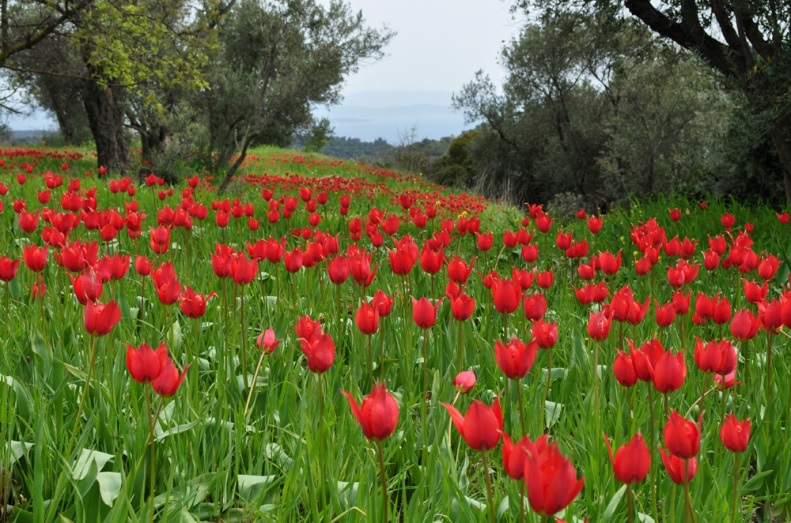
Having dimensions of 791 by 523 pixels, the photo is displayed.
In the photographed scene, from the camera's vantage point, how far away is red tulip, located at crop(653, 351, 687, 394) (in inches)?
55.0

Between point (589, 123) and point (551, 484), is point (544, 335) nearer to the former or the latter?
point (551, 484)

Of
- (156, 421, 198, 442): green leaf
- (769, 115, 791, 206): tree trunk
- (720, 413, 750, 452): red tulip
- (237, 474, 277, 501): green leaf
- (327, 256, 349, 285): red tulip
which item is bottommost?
(237, 474, 277, 501): green leaf

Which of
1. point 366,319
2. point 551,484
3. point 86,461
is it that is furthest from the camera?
point 366,319

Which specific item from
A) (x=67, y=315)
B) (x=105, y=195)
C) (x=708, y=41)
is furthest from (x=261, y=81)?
(x=67, y=315)

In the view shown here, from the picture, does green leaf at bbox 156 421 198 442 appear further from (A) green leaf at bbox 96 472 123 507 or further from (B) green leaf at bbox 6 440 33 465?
(B) green leaf at bbox 6 440 33 465

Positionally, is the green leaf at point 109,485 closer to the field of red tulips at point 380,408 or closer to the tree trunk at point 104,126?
the field of red tulips at point 380,408

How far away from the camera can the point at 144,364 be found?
4.61 feet

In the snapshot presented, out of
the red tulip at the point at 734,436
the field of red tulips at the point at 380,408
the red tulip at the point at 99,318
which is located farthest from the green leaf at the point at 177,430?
the red tulip at the point at 734,436

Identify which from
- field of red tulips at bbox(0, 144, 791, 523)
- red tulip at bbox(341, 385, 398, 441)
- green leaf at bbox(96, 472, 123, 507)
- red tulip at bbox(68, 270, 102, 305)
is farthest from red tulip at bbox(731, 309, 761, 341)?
red tulip at bbox(68, 270, 102, 305)

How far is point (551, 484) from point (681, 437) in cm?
36

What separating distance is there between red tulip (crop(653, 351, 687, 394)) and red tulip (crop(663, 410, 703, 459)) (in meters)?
0.26

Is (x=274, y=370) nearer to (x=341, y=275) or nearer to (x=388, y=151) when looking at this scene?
(x=341, y=275)

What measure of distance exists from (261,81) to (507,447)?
12.6m

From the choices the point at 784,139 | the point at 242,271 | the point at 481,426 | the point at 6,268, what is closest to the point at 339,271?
the point at 242,271
